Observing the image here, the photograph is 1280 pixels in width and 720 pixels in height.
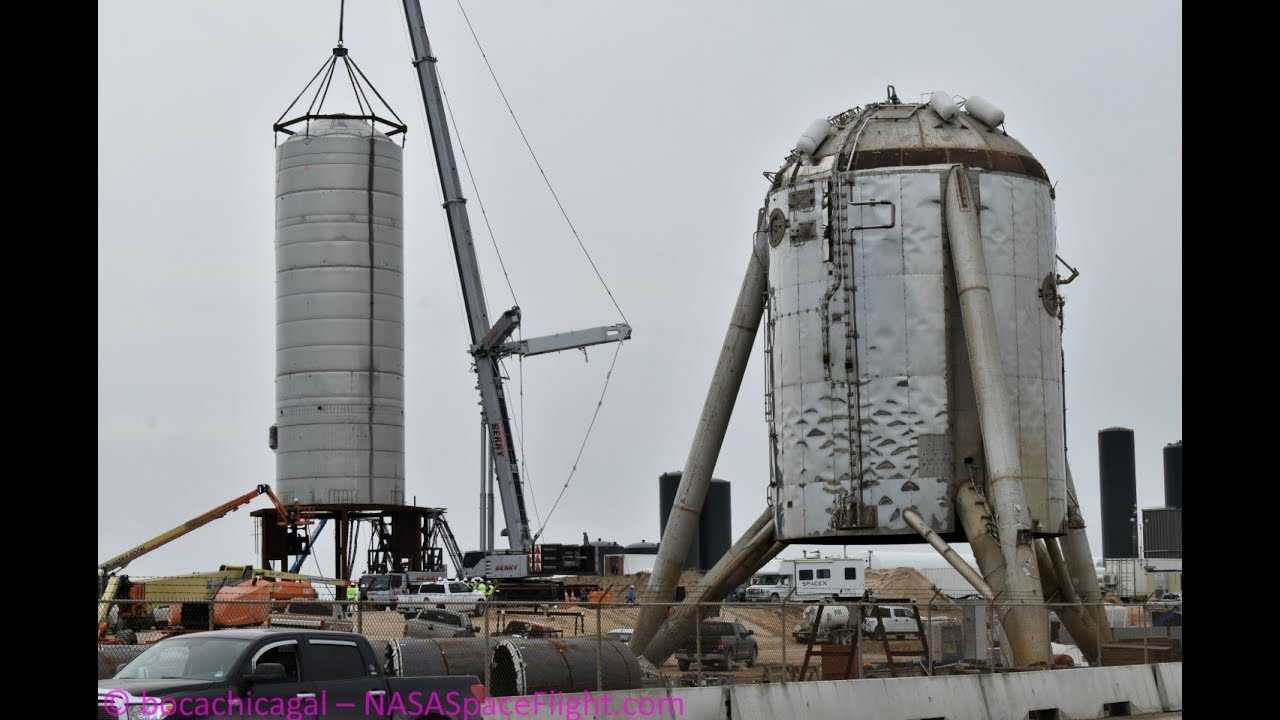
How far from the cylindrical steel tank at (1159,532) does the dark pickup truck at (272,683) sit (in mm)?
92261

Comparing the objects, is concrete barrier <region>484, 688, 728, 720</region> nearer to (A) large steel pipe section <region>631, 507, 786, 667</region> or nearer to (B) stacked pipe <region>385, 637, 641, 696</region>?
(B) stacked pipe <region>385, 637, 641, 696</region>

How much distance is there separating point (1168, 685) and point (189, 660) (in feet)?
65.3

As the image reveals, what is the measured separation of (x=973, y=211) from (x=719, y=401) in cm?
759

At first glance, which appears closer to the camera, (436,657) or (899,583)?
(436,657)

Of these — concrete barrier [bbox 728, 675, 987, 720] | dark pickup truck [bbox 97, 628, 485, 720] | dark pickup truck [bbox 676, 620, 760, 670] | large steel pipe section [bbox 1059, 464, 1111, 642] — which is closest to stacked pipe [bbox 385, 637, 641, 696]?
concrete barrier [bbox 728, 675, 987, 720]

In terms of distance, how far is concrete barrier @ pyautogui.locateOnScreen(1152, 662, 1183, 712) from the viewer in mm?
28781

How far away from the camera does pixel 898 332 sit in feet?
106

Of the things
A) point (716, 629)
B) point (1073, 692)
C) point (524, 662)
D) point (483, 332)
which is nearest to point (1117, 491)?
point (483, 332)

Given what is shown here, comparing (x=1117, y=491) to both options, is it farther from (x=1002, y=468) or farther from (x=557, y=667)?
(x=557, y=667)

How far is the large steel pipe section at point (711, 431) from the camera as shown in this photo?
36.2 m

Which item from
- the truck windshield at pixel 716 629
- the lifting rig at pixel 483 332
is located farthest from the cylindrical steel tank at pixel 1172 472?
the truck windshield at pixel 716 629

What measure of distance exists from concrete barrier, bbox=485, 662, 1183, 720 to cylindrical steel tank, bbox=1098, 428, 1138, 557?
80059 millimetres
